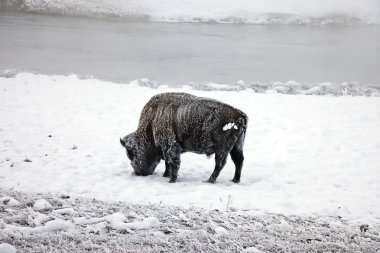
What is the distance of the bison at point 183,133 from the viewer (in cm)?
795

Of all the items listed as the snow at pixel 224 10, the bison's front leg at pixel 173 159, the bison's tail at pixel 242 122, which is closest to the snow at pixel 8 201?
the bison's front leg at pixel 173 159

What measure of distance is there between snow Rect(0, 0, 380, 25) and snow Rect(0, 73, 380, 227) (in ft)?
117

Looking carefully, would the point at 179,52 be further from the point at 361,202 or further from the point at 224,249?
the point at 224,249

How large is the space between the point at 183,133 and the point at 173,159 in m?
0.58

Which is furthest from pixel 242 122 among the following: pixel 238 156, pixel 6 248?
pixel 6 248

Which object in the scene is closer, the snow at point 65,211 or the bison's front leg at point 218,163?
the snow at point 65,211

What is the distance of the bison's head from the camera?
28.9 ft

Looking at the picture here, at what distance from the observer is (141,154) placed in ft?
29.0

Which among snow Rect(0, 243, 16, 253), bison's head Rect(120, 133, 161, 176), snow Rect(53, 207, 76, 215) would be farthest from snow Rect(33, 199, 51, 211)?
bison's head Rect(120, 133, 161, 176)

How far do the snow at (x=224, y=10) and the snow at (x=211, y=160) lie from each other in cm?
3568

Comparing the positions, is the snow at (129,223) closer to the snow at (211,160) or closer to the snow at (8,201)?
the snow at (211,160)

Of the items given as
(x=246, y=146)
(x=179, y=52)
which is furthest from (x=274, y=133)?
(x=179, y=52)

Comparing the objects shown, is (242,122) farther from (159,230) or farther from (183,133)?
(159,230)

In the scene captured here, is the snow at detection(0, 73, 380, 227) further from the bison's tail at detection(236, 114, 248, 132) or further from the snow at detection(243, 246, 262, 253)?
the snow at detection(243, 246, 262, 253)
